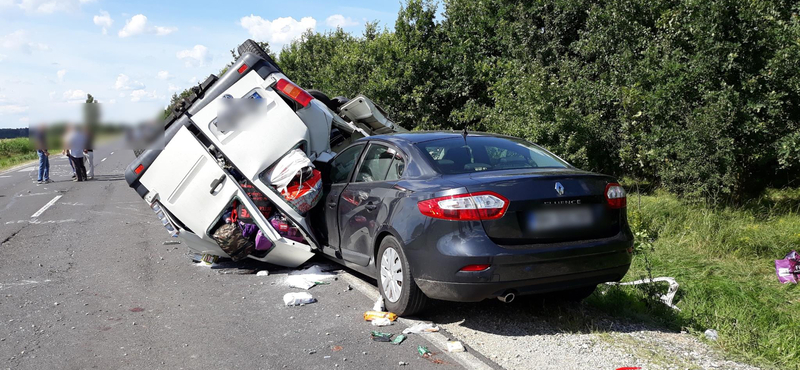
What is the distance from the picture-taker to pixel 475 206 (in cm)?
395

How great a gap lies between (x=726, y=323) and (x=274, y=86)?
4.64 metres

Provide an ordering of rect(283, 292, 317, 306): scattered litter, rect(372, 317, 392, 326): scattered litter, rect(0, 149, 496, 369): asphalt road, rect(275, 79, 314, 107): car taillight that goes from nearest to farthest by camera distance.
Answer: rect(0, 149, 496, 369): asphalt road → rect(372, 317, 392, 326): scattered litter → rect(283, 292, 317, 306): scattered litter → rect(275, 79, 314, 107): car taillight

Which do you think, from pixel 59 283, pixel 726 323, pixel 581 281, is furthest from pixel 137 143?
pixel 726 323

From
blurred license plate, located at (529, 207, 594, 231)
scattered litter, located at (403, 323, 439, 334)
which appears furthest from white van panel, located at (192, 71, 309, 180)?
blurred license plate, located at (529, 207, 594, 231)

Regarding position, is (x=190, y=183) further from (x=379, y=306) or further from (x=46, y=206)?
(x=46, y=206)

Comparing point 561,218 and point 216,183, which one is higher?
point 561,218

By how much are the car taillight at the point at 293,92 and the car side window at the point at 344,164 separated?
2.28 feet

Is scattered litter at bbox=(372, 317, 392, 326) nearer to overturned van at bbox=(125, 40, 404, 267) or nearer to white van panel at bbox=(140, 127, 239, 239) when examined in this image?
overturned van at bbox=(125, 40, 404, 267)

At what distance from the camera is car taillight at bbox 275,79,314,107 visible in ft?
20.1

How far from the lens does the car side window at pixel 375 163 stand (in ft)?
16.7

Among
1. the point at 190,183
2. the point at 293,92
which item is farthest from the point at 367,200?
the point at 190,183

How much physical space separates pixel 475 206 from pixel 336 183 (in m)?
2.22

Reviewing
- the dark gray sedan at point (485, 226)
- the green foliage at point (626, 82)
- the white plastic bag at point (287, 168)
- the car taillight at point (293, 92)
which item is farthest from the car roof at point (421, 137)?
the green foliage at point (626, 82)

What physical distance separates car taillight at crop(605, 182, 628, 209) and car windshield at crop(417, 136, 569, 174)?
0.56 meters
